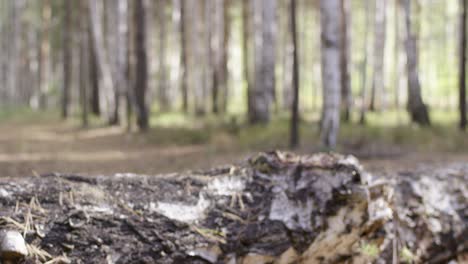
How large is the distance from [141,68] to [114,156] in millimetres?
5322

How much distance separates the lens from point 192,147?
1238 centimetres

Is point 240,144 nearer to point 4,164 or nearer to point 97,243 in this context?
point 4,164

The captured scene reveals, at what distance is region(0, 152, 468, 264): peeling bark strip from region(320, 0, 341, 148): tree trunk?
506 centimetres

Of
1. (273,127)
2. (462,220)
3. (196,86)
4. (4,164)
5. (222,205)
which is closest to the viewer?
(222,205)

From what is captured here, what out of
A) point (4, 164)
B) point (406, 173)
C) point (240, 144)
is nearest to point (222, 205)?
point (406, 173)

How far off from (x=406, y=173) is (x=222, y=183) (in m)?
2.41

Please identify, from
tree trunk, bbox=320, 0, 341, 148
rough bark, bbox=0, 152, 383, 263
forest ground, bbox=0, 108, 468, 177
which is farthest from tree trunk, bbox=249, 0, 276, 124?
rough bark, bbox=0, 152, 383, 263

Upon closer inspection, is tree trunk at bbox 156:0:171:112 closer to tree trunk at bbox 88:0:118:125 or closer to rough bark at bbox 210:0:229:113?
rough bark at bbox 210:0:229:113

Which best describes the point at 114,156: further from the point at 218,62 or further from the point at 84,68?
the point at 218,62

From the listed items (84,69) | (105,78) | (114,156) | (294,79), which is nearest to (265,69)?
(294,79)

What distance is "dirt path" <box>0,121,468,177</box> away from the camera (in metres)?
8.79

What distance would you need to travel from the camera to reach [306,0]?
3173 centimetres

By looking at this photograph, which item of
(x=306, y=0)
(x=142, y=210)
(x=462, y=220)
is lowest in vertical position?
(x=462, y=220)

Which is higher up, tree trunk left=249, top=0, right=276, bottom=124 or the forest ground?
tree trunk left=249, top=0, right=276, bottom=124
